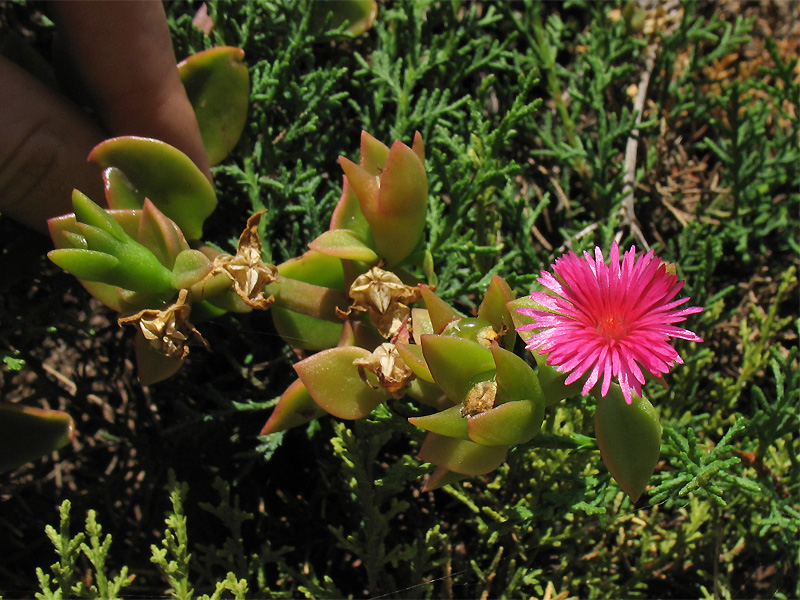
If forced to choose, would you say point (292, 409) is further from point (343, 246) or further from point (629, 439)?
point (629, 439)

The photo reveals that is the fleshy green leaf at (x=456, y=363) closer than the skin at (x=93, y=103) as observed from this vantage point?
Yes

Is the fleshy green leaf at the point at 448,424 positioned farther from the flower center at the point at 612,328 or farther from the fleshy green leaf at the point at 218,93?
the fleshy green leaf at the point at 218,93

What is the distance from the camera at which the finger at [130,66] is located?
71cm

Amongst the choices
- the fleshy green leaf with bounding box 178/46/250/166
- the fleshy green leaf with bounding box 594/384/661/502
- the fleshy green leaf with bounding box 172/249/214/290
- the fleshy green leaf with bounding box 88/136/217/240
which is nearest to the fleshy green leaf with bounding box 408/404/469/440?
the fleshy green leaf with bounding box 594/384/661/502

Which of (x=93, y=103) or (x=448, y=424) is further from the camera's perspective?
(x=93, y=103)

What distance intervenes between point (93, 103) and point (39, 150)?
10 centimetres

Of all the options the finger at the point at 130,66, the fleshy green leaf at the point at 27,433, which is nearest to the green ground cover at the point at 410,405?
the fleshy green leaf at the point at 27,433

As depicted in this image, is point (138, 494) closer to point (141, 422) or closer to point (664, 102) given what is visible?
point (141, 422)

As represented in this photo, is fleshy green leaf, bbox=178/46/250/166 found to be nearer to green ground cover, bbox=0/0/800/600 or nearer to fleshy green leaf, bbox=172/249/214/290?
green ground cover, bbox=0/0/800/600

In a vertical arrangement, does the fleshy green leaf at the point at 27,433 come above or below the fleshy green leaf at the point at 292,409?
below

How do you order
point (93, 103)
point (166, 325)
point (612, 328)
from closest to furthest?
1. point (612, 328)
2. point (166, 325)
3. point (93, 103)

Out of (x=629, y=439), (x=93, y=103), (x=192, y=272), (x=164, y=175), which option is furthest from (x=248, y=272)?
(x=629, y=439)

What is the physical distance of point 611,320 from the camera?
0.58 metres

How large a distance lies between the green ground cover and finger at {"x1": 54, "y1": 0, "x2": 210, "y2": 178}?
169 millimetres
